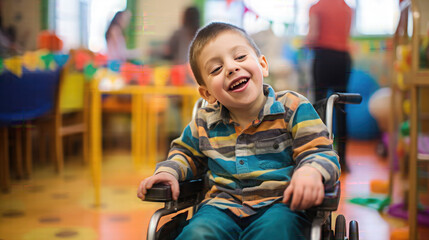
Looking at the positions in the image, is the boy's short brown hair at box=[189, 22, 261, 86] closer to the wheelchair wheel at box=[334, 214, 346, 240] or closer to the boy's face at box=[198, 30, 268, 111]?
the boy's face at box=[198, 30, 268, 111]

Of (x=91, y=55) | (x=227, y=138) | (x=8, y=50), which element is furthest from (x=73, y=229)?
(x=91, y=55)

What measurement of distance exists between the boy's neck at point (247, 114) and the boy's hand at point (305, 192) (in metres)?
0.26

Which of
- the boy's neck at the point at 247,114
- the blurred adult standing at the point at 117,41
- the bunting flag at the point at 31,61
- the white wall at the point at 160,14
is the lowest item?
the boy's neck at the point at 247,114

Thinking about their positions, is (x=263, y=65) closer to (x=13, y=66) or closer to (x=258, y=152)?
(x=258, y=152)

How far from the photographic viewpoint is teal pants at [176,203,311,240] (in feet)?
2.80

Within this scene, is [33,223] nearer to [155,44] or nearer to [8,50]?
[8,50]

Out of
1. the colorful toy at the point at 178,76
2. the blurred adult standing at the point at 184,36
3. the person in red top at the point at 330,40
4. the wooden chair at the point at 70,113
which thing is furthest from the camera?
the blurred adult standing at the point at 184,36

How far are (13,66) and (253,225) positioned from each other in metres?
2.42

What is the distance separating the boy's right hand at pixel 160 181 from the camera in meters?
0.93

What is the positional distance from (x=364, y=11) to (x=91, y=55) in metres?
3.49

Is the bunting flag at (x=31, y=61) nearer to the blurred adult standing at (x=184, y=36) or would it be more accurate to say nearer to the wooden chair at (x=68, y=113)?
the wooden chair at (x=68, y=113)

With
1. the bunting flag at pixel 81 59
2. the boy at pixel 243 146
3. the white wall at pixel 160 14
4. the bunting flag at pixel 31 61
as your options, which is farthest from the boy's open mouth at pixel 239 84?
the white wall at pixel 160 14

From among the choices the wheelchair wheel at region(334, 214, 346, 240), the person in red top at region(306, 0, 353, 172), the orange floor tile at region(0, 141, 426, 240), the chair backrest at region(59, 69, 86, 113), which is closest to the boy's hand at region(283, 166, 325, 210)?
the wheelchair wheel at region(334, 214, 346, 240)

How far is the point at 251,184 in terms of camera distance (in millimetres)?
982
